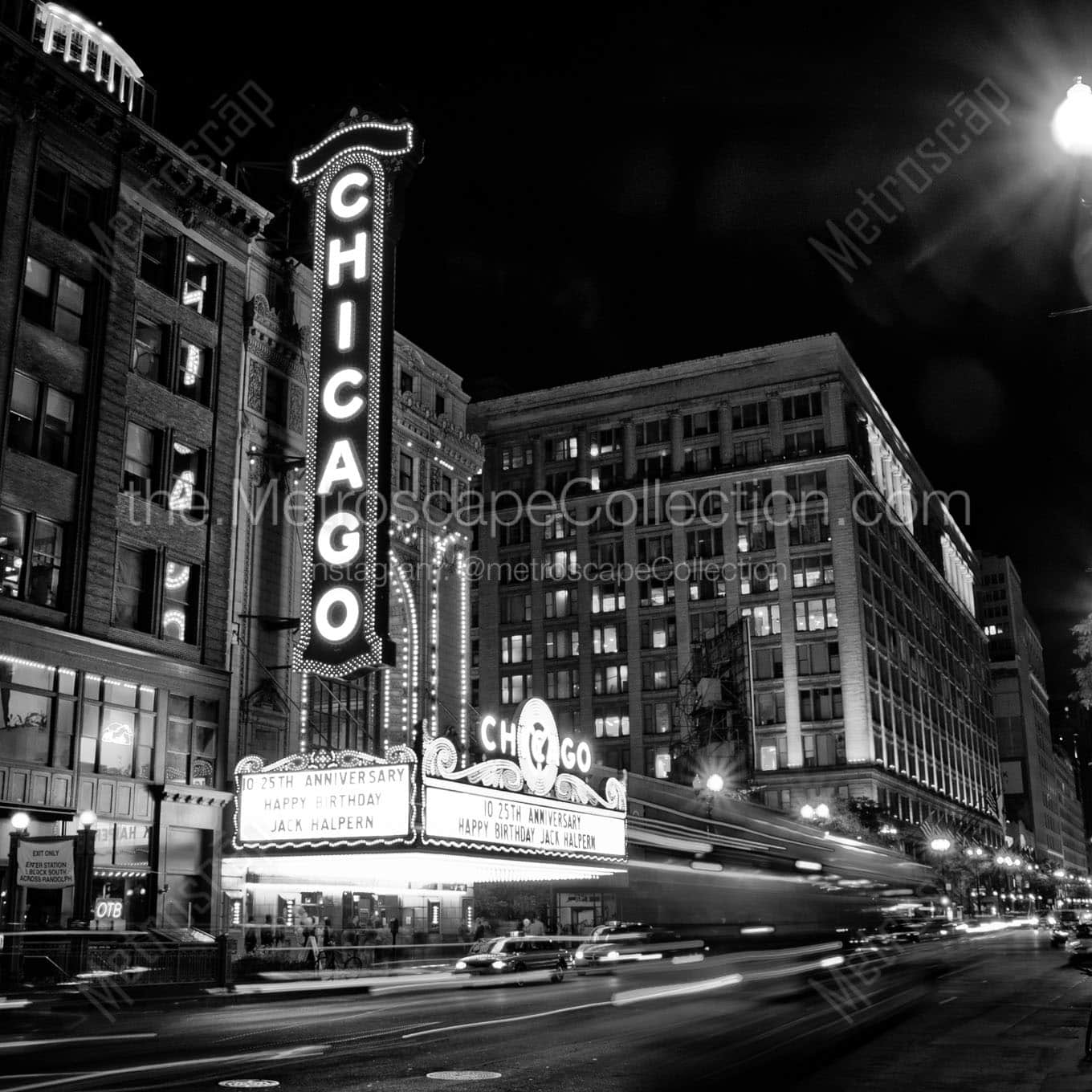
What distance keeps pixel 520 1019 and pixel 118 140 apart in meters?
28.5

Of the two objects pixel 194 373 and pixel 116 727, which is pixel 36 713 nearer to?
pixel 116 727

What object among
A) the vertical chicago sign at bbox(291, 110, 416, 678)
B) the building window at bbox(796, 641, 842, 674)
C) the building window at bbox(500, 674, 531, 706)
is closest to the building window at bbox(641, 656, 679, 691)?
the building window at bbox(796, 641, 842, 674)

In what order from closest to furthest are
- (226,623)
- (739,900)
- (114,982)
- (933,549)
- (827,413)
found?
(114,982) → (739,900) → (226,623) → (827,413) → (933,549)

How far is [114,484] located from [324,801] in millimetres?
11295

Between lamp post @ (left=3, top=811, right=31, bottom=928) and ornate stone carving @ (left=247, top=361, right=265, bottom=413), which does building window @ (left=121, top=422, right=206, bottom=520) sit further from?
lamp post @ (left=3, top=811, right=31, bottom=928)

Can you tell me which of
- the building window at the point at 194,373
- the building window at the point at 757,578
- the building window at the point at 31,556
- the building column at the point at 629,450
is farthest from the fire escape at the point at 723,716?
the building window at the point at 31,556

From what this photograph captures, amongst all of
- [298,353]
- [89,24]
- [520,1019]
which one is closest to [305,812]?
[520,1019]

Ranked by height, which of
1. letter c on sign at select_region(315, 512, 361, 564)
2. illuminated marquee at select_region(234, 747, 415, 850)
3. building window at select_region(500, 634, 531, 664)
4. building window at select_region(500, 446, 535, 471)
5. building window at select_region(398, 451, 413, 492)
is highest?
building window at select_region(500, 446, 535, 471)

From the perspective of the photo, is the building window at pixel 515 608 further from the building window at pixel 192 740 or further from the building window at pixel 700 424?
the building window at pixel 192 740

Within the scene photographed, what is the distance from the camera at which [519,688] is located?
351ft

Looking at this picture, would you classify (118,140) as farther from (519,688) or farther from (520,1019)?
(519,688)

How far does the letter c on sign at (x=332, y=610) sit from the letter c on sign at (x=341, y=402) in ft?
18.3

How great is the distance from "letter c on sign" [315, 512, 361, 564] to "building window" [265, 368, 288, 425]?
6833 millimetres

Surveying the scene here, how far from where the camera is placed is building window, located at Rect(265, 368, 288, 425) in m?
41.7
